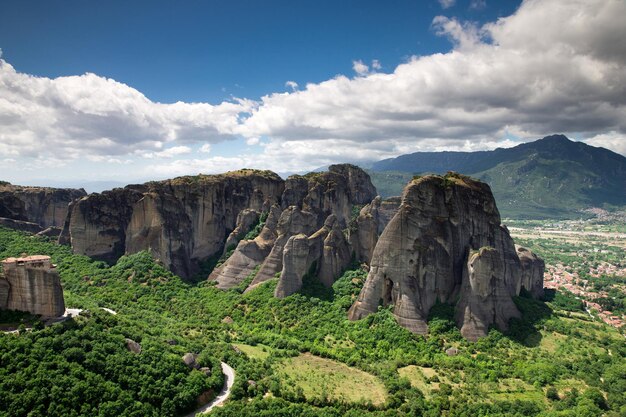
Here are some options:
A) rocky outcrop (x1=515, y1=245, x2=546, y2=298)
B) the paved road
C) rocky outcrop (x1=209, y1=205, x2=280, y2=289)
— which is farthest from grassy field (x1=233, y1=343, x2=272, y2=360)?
rocky outcrop (x1=515, y1=245, x2=546, y2=298)

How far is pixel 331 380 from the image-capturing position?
1906 inches

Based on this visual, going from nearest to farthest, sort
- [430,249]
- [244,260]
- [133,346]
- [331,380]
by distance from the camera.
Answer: [133,346]
[331,380]
[430,249]
[244,260]

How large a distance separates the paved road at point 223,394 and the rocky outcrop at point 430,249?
67.2ft

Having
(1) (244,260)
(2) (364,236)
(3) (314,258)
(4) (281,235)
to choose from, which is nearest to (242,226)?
(1) (244,260)

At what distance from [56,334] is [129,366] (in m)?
7.44

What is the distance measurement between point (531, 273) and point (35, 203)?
10963 cm

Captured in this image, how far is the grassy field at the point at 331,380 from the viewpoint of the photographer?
45.2 metres

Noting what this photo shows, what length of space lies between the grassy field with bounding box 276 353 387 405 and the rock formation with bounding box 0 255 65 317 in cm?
2639

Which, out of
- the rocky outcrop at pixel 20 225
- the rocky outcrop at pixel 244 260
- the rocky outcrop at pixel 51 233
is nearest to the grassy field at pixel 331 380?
the rocky outcrop at pixel 244 260

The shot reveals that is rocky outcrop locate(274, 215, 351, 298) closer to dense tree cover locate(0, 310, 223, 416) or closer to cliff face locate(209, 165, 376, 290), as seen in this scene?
cliff face locate(209, 165, 376, 290)

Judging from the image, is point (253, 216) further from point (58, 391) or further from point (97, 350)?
point (58, 391)

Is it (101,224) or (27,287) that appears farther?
(101,224)

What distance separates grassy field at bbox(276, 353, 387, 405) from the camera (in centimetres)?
4525

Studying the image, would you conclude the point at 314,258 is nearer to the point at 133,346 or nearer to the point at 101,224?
the point at 133,346
